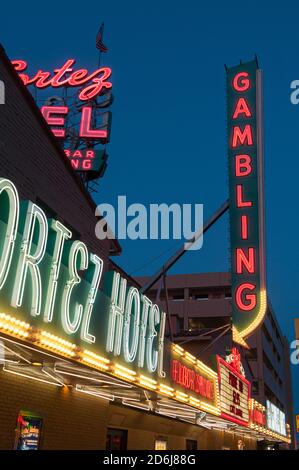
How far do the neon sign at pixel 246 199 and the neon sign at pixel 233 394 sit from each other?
1994 millimetres

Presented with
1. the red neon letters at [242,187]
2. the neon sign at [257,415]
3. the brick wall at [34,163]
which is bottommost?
the neon sign at [257,415]

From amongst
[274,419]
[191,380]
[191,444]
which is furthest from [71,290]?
[274,419]

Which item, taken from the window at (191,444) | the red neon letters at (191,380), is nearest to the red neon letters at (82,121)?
the red neon letters at (191,380)

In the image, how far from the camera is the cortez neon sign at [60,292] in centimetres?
744

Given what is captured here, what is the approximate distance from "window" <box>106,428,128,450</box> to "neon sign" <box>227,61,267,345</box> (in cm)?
630

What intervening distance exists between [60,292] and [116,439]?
29.6 ft

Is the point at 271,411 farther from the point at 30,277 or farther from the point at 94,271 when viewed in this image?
the point at 30,277

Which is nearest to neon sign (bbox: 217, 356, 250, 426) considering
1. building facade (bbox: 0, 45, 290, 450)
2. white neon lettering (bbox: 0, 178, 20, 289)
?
building facade (bbox: 0, 45, 290, 450)

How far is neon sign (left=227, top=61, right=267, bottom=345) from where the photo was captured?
21.2 meters

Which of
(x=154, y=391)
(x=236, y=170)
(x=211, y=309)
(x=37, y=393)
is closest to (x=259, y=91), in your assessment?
(x=236, y=170)

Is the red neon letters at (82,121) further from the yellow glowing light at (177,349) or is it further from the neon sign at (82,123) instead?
the yellow glowing light at (177,349)

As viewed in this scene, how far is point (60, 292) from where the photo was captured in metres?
8.70

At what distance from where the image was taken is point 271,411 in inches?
1516

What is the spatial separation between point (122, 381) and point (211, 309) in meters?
52.9
